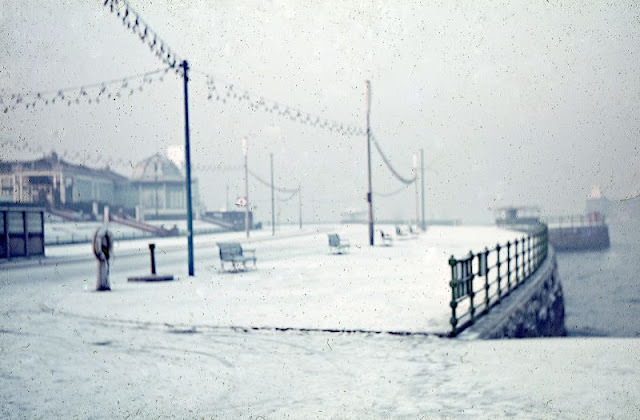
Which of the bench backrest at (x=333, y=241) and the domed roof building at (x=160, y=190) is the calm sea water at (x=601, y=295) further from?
the domed roof building at (x=160, y=190)

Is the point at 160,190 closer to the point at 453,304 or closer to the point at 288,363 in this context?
the point at 453,304

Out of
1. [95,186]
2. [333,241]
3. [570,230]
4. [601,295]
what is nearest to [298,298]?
[333,241]

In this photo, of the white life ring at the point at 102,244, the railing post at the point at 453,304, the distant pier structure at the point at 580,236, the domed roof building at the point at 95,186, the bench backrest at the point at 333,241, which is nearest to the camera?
the railing post at the point at 453,304

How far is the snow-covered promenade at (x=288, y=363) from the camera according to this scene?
5176mm

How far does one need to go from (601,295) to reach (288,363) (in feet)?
94.7

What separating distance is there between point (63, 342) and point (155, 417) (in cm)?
403

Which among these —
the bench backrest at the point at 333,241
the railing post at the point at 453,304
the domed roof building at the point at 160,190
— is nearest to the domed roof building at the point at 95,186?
the domed roof building at the point at 160,190

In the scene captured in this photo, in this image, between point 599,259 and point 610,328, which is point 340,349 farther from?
point 599,259

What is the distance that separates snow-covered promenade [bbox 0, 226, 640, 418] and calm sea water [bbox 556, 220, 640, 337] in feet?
43.5

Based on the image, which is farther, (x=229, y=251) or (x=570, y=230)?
(x=570, y=230)

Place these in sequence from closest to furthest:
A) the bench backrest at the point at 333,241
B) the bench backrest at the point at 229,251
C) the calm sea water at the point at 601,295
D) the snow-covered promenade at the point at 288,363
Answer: the snow-covered promenade at the point at 288,363, the bench backrest at the point at 229,251, the calm sea water at the point at 601,295, the bench backrest at the point at 333,241

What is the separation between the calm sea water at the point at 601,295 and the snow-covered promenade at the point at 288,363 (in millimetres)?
13248

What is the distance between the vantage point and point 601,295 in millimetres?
30906

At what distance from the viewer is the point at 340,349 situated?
293 inches
